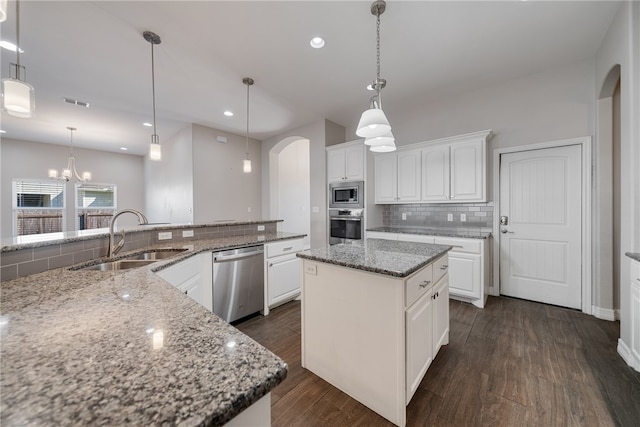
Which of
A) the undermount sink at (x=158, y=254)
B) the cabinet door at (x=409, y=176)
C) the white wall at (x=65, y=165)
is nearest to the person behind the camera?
the undermount sink at (x=158, y=254)

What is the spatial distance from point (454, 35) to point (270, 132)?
12.6 ft

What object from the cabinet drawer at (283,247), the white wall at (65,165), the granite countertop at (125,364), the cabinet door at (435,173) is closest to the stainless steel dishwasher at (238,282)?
the cabinet drawer at (283,247)

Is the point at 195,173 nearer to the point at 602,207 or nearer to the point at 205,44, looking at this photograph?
the point at 205,44

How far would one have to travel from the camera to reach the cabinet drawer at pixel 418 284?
1.41 metres

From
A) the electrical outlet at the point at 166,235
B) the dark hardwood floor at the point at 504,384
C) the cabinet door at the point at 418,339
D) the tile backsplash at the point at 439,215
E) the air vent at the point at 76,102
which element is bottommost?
the dark hardwood floor at the point at 504,384

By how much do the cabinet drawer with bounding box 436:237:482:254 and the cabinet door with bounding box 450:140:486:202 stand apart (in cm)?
59

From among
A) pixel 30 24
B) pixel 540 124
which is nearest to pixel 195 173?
pixel 30 24

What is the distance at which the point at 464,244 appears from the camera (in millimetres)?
3049

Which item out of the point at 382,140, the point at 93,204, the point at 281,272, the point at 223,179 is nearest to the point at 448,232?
the point at 382,140

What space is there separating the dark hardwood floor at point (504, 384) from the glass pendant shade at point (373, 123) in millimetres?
1822

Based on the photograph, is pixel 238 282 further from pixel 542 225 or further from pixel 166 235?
pixel 542 225

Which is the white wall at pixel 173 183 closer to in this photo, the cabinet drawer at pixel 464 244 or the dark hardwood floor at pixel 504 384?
the dark hardwood floor at pixel 504 384

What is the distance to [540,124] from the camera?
3.02 meters

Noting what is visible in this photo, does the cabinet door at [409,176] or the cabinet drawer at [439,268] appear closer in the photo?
the cabinet drawer at [439,268]
